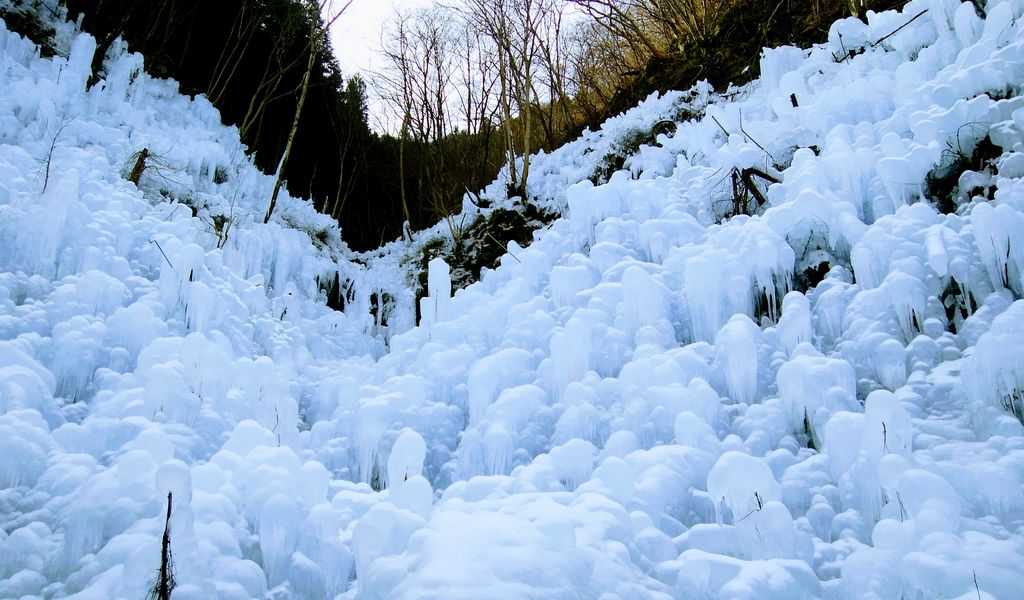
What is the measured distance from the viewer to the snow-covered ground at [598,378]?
78.8 inches

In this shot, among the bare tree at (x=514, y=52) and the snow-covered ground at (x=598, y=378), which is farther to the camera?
the bare tree at (x=514, y=52)

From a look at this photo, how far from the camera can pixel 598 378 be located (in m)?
3.31

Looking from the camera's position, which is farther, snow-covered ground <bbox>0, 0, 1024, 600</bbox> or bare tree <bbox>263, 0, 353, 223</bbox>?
bare tree <bbox>263, 0, 353, 223</bbox>

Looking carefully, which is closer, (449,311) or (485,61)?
(449,311)

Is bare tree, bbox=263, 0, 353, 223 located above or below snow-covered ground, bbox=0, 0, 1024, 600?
above

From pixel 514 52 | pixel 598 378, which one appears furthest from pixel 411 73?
pixel 598 378

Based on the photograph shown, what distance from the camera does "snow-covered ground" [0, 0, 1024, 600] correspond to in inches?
78.8

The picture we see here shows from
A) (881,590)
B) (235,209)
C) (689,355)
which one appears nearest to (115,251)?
(235,209)

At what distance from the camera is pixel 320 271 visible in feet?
22.7

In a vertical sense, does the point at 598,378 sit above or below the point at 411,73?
below

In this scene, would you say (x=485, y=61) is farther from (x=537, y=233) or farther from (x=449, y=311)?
(x=449, y=311)

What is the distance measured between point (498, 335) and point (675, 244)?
1.49 meters

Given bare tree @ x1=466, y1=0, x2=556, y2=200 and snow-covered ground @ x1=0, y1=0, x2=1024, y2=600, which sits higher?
bare tree @ x1=466, y1=0, x2=556, y2=200

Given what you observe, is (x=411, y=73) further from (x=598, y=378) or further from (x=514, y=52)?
(x=598, y=378)
